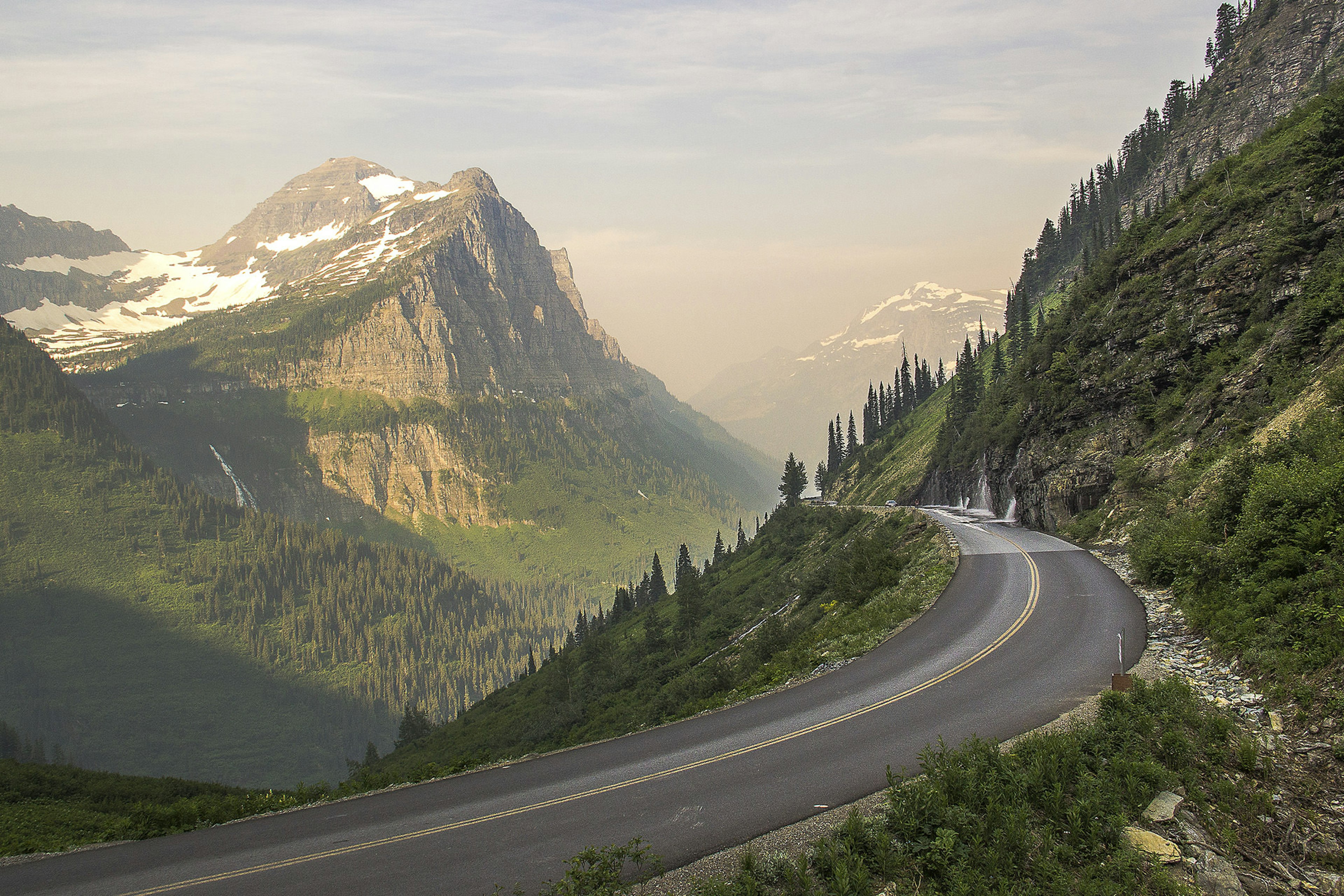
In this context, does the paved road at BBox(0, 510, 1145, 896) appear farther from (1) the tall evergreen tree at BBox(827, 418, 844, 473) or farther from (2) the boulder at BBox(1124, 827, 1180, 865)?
(1) the tall evergreen tree at BBox(827, 418, 844, 473)

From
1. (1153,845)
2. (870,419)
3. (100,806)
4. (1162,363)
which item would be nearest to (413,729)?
(100,806)

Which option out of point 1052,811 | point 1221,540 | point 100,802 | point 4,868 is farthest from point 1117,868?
point 100,802

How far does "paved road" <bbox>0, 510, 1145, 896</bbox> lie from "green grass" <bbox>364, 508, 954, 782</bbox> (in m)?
3.28

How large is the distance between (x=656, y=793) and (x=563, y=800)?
201 cm

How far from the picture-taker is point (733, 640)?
55938 mm

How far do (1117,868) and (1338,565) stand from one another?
9596mm

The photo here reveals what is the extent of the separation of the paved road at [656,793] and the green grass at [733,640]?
3277mm

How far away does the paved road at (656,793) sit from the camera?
1211 centimetres

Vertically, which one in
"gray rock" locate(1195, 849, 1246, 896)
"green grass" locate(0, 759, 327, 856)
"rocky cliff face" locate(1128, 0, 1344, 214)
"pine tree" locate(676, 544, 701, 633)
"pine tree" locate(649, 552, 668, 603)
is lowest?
"pine tree" locate(649, 552, 668, 603)

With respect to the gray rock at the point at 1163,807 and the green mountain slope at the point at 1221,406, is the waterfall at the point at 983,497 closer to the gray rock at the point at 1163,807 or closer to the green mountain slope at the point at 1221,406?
the green mountain slope at the point at 1221,406

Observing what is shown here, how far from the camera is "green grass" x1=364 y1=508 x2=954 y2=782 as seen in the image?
25234 millimetres

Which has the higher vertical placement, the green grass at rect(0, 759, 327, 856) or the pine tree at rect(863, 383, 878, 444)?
the pine tree at rect(863, 383, 878, 444)

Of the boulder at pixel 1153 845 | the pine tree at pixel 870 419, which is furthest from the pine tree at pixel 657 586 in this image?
the boulder at pixel 1153 845

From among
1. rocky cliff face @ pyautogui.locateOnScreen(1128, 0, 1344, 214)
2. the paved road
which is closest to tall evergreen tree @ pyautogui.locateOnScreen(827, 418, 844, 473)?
rocky cliff face @ pyautogui.locateOnScreen(1128, 0, 1344, 214)
